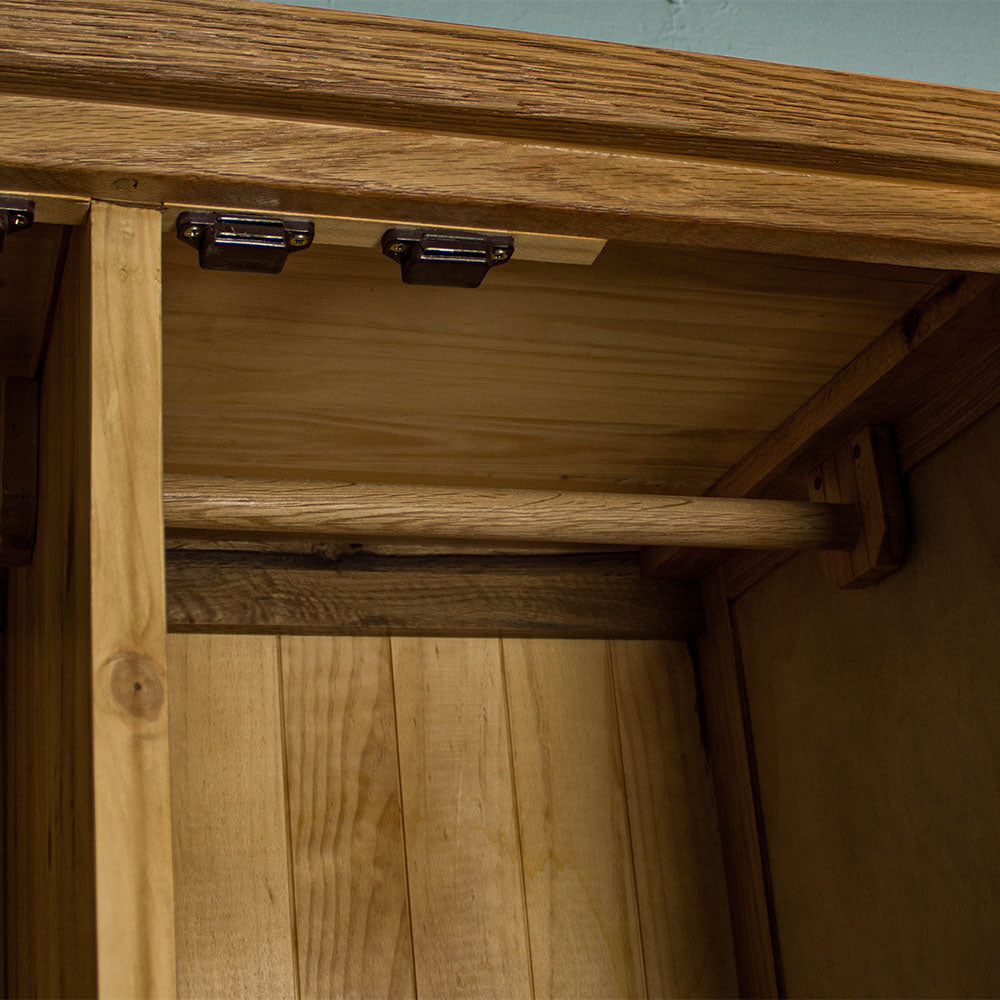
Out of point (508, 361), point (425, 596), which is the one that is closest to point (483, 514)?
point (508, 361)

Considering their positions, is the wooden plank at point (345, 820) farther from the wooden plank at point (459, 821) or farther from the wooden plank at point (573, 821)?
the wooden plank at point (573, 821)

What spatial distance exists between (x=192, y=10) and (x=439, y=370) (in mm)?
411

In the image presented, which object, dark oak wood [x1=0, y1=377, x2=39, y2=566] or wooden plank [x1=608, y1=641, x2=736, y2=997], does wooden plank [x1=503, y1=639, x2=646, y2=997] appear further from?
dark oak wood [x1=0, y1=377, x2=39, y2=566]

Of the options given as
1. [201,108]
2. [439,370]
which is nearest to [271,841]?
[439,370]

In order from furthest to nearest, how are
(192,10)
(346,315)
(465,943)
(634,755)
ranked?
(634,755)
(465,943)
(346,315)
(192,10)

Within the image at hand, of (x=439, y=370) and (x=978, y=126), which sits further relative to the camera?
(x=439, y=370)

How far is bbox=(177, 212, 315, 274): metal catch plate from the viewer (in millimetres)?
728

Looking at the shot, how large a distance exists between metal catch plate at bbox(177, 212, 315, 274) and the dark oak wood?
0.33 meters

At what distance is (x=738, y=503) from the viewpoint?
1149 millimetres

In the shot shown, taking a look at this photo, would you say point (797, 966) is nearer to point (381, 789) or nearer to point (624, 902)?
point (624, 902)

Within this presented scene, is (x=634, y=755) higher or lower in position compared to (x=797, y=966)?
higher

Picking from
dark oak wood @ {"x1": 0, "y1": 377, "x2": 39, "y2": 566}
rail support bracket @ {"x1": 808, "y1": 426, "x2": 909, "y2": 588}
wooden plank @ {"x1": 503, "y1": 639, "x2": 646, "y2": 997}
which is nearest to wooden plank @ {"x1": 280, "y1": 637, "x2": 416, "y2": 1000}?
wooden plank @ {"x1": 503, "y1": 639, "x2": 646, "y2": 997}

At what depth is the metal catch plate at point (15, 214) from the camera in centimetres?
69

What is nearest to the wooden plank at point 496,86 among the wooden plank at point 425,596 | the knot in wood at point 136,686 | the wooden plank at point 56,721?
the wooden plank at point 56,721
